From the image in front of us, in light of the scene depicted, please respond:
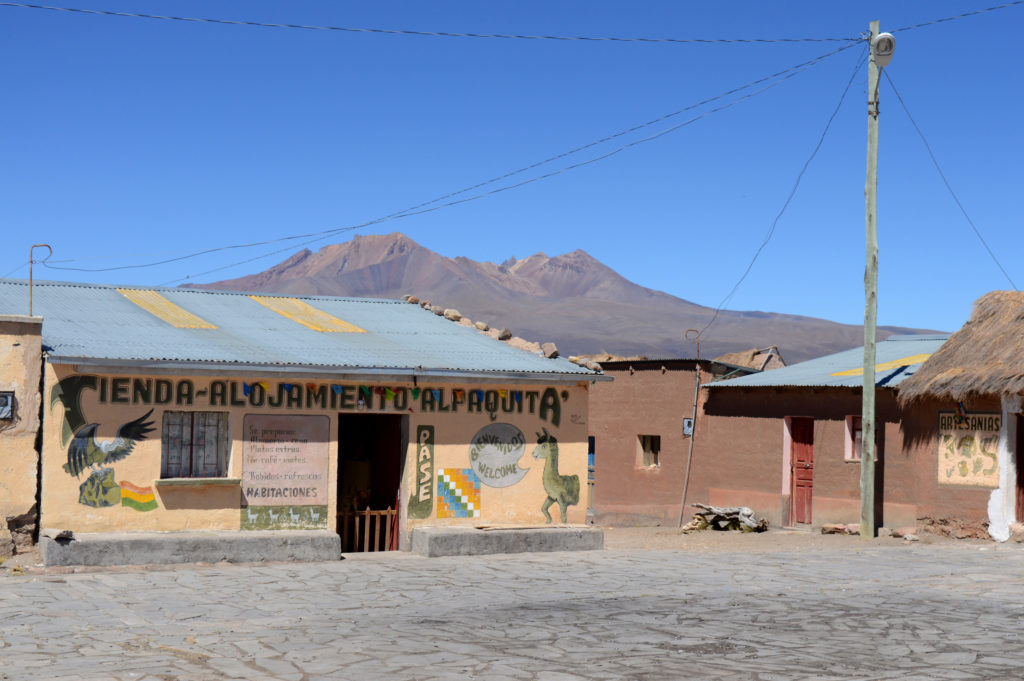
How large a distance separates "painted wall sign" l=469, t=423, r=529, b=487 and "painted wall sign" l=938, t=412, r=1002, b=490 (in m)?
7.49

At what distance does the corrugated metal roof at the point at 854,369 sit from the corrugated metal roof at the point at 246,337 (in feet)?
21.6

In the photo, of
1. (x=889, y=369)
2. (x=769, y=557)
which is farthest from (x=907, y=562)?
(x=889, y=369)

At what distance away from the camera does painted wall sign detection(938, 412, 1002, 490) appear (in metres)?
18.8

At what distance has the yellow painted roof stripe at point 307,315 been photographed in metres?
18.6

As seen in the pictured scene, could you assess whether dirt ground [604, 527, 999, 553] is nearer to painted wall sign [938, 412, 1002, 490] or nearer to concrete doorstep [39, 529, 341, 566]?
painted wall sign [938, 412, 1002, 490]

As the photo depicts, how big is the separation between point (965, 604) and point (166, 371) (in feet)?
32.5

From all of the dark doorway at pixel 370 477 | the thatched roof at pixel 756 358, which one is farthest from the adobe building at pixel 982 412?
the thatched roof at pixel 756 358

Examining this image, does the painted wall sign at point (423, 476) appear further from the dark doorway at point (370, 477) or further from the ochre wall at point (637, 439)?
the ochre wall at point (637, 439)

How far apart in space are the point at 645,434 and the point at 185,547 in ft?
49.9

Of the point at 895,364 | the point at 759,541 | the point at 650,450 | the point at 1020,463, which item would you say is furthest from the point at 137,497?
the point at 650,450

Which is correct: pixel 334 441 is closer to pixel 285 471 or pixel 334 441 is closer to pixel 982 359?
pixel 285 471

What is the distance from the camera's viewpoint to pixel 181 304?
18.7 m

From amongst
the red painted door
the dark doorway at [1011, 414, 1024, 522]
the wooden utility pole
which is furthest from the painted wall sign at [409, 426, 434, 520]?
the red painted door

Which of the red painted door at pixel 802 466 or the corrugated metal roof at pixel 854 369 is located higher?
the corrugated metal roof at pixel 854 369
